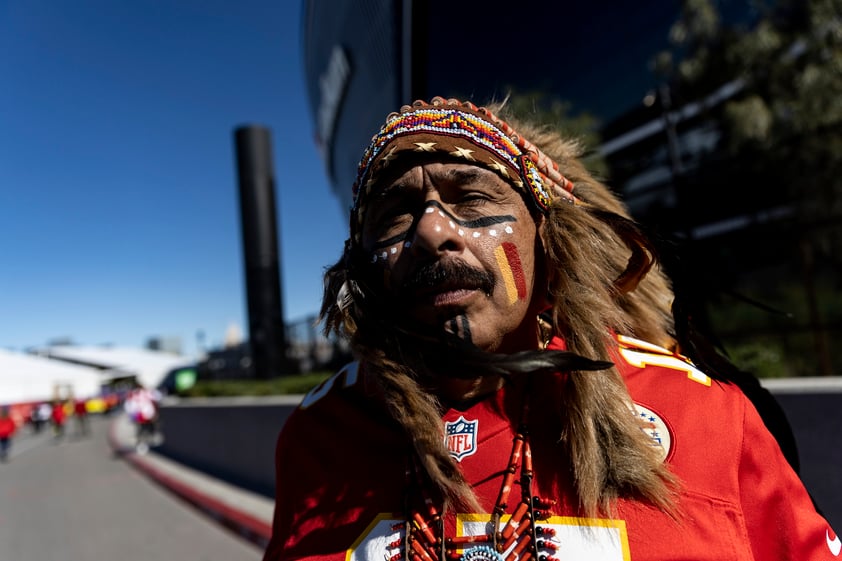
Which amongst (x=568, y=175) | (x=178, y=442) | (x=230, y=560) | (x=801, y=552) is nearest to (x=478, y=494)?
(x=801, y=552)

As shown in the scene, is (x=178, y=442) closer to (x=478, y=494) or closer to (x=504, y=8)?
(x=478, y=494)

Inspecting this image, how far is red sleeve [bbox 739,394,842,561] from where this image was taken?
43.9 inches

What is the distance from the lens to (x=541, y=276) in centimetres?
138

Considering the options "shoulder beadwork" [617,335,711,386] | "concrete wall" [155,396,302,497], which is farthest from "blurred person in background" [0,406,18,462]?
"shoulder beadwork" [617,335,711,386]

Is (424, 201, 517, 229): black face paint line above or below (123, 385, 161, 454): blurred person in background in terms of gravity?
above

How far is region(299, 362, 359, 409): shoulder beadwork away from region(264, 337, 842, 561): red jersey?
0.26ft

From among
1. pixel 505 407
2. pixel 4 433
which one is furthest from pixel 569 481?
pixel 4 433

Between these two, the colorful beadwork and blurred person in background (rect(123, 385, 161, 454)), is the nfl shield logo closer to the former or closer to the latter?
the colorful beadwork

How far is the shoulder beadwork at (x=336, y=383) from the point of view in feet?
5.16

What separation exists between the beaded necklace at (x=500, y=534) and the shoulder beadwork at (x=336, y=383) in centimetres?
45

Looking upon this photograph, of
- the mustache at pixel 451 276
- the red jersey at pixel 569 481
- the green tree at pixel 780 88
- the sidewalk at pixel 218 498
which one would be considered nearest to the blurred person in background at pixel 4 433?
the sidewalk at pixel 218 498

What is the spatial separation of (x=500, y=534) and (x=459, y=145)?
2.82 feet

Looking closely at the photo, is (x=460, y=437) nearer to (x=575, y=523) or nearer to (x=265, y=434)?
(x=575, y=523)

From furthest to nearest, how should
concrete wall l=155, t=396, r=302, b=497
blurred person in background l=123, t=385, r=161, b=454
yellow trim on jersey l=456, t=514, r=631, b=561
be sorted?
blurred person in background l=123, t=385, r=161, b=454 < concrete wall l=155, t=396, r=302, b=497 < yellow trim on jersey l=456, t=514, r=631, b=561
